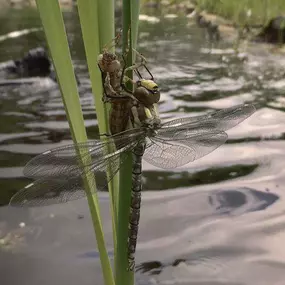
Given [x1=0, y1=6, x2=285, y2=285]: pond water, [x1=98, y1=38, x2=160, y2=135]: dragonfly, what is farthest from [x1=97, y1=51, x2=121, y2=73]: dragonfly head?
[x1=0, y1=6, x2=285, y2=285]: pond water

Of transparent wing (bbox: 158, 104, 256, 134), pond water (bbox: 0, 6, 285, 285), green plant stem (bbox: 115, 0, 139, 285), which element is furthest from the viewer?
pond water (bbox: 0, 6, 285, 285)

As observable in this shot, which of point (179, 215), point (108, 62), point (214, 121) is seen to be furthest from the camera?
point (179, 215)

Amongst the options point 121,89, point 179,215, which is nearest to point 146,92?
point 121,89

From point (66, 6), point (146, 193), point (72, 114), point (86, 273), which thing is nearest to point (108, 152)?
point (72, 114)

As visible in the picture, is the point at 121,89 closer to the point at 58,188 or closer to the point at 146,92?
the point at 146,92

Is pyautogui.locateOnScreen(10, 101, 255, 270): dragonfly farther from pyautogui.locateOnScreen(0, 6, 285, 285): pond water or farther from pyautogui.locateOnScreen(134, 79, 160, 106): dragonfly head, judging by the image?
pyautogui.locateOnScreen(0, 6, 285, 285): pond water
